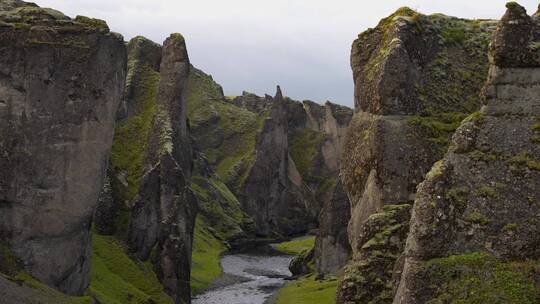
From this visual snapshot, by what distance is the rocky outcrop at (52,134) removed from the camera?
6975 cm

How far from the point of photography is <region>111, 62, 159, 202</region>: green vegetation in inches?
4109

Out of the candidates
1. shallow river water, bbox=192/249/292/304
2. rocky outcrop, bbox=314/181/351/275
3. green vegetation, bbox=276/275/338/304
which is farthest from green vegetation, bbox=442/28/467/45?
rocky outcrop, bbox=314/181/351/275

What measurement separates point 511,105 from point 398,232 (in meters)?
10.9

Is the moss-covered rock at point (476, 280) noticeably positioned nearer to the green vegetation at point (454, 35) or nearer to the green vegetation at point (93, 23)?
the green vegetation at point (454, 35)

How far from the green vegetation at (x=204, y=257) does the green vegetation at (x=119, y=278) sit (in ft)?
71.5

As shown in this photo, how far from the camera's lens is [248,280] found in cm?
12900

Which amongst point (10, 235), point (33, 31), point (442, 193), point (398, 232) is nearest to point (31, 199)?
point (10, 235)

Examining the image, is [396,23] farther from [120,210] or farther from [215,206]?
[215,206]

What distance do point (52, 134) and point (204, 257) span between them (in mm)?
75676

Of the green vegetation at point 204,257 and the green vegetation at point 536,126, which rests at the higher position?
the green vegetation at point 536,126

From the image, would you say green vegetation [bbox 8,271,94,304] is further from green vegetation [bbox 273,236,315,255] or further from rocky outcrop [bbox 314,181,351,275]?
green vegetation [bbox 273,236,315,255]

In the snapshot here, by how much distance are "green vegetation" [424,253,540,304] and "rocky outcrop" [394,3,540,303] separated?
43 millimetres

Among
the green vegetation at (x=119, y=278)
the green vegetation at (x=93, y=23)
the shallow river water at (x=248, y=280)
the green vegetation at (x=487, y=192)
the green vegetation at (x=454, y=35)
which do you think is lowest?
the shallow river water at (x=248, y=280)

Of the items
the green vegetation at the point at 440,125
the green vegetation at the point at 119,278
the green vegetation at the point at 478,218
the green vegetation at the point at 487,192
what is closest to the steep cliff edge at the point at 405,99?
the green vegetation at the point at 440,125
